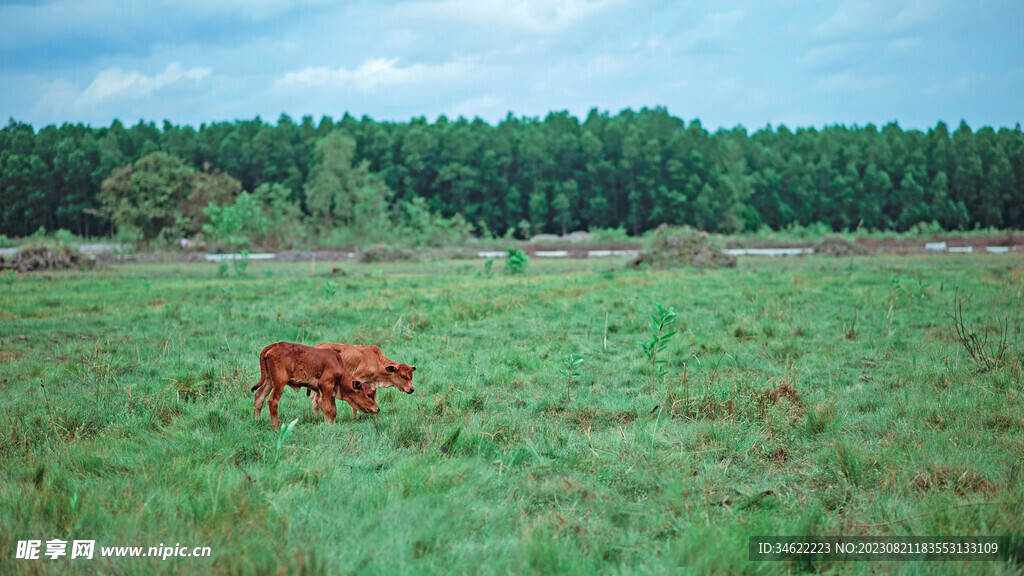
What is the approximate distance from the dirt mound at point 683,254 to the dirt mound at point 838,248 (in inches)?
445

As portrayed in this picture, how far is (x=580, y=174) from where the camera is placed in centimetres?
8031

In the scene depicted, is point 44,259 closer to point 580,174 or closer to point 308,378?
point 308,378

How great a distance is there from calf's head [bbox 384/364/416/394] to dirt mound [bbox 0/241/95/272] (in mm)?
26028

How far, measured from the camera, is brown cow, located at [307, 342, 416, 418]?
20.0 feet

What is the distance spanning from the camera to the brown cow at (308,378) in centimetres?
552

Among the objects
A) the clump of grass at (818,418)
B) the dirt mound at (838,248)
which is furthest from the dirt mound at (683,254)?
the clump of grass at (818,418)

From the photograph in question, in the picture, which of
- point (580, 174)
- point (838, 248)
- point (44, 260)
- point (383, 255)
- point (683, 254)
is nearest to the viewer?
point (44, 260)

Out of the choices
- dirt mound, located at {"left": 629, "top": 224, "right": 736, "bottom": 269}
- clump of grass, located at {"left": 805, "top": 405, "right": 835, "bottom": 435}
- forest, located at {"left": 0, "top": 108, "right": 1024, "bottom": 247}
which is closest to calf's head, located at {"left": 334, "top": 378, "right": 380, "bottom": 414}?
clump of grass, located at {"left": 805, "top": 405, "right": 835, "bottom": 435}

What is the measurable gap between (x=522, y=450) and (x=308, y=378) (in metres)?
2.09

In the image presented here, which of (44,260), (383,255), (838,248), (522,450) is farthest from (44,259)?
(838,248)

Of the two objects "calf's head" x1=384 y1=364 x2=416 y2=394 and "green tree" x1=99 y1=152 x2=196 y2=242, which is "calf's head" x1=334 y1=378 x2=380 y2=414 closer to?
"calf's head" x1=384 y1=364 x2=416 y2=394

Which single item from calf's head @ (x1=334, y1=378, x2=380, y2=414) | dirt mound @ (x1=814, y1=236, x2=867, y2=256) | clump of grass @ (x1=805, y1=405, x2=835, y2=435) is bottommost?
clump of grass @ (x1=805, y1=405, x2=835, y2=435)

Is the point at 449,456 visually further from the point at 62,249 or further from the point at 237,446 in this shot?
the point at 62,249

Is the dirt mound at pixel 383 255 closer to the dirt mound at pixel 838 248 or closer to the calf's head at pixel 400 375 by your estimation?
the dirt mound at pixel 838 248
